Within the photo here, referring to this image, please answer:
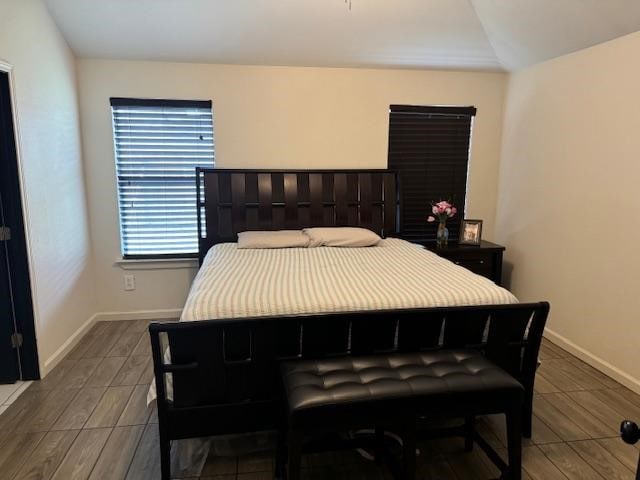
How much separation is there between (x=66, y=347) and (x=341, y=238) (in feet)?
7.23

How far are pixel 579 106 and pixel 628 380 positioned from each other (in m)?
1.88

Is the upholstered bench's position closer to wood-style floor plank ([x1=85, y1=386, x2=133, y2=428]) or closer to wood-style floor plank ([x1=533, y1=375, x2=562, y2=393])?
wood-style floor plank ([x1=533, y1=375, x2=562, y2=393])

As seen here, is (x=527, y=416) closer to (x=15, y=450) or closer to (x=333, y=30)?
(x=15, y=450)

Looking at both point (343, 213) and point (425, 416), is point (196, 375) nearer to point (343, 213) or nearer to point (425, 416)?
point (425, 416)

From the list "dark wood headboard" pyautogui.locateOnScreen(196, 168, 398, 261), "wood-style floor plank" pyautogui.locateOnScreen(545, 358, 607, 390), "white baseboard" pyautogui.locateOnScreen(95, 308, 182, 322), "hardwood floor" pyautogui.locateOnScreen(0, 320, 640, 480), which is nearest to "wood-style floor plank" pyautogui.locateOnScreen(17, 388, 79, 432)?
"hardwood floor" pyautogui.locateOnScreen(0, 320, 640, 480)

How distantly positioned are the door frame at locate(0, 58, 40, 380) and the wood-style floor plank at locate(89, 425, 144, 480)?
0.94 m

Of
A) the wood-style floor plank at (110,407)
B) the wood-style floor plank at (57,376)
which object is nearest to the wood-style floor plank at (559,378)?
the wood-style floor plank at (110,407)

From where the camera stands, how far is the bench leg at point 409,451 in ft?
5.36

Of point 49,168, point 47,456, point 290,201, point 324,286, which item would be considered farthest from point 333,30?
point 47,456

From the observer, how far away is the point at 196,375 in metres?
1.83

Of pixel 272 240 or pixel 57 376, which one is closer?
pixel 57 376

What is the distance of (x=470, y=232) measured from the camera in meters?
3.85

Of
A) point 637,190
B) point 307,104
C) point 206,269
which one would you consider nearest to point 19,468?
point 206,269

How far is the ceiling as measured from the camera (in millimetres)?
2977
